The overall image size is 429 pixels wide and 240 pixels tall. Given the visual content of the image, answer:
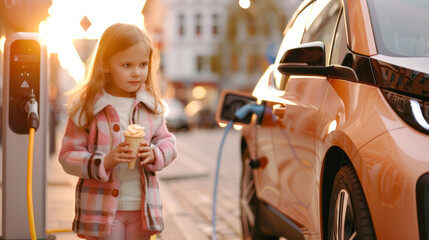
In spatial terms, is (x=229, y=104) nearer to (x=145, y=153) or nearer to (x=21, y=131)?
(x=21, y=131)

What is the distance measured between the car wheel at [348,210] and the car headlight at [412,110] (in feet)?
1.31

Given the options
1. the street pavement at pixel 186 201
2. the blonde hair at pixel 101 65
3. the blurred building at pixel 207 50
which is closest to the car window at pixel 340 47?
the blonde hair at pixel 101 65

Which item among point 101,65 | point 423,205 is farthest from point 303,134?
point 423,205

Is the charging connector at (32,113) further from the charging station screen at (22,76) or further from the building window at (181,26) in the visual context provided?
the building window at (181,26)

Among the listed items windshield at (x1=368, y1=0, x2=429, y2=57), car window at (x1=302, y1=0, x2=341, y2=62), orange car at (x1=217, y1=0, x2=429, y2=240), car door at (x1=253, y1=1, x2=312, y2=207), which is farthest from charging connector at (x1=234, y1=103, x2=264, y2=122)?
windshield at (x1=368, y1=0, x2=429, y2=57)

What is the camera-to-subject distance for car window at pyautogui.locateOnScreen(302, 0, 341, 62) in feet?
13.4

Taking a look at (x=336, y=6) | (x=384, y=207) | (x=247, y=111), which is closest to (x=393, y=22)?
(x=336, y=6)

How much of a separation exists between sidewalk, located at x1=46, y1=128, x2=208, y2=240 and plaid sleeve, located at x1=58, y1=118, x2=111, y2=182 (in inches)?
100

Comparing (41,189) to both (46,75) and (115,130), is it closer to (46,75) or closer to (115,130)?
(46,75)

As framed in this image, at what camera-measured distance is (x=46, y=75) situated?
16.8ft

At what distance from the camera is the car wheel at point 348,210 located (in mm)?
3000

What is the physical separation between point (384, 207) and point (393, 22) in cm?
108

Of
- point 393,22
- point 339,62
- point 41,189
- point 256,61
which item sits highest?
point 393,22

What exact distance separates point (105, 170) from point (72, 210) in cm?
459
